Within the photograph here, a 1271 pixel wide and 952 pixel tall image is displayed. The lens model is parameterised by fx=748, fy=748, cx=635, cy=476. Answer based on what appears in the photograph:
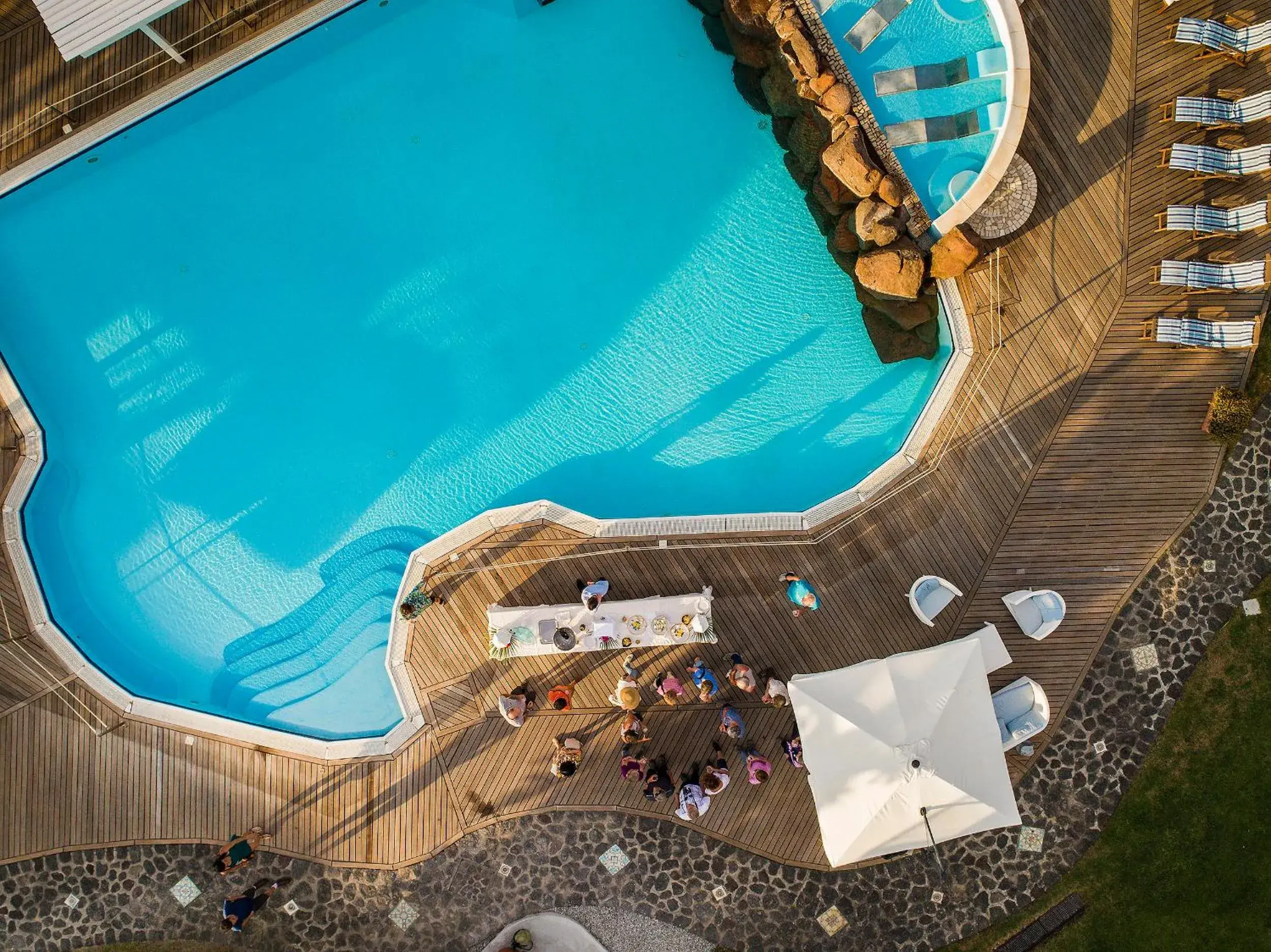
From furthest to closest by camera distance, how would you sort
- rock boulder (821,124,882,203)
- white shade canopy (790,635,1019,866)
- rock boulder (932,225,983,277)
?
1. rock boulder (932,225,983,277)
2. rock boulder (821,124,882,203)
3. white shade canopy (790,635,1019,866)

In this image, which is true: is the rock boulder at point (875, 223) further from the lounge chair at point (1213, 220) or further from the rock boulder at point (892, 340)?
the lounge chair at point (1213, 220)

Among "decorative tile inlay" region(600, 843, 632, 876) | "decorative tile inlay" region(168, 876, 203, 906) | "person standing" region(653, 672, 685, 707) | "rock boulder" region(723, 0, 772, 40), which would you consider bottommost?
"decorative tile inlay" region(600, 843, 632, 876)

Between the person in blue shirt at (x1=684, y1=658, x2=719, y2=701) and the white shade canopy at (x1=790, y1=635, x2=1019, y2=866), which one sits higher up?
the person in blue shirt at (x1=684, y1=658, x2=719, y2=701)

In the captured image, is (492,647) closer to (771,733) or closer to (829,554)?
(771,733)

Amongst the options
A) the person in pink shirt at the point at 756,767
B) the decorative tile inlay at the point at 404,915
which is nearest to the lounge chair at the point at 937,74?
the person in pink shirt at the point at 756,767

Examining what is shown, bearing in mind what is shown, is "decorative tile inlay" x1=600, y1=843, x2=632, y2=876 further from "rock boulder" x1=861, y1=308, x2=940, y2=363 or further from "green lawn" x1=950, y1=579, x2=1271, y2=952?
"rock boulder" x1=861, y1=308, x2=940, y2=363

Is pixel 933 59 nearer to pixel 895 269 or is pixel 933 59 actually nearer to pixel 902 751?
pixel 895 269

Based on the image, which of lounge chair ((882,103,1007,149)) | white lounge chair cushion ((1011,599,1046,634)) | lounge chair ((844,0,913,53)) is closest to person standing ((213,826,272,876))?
white lounge chair cushion ((1011,599,1046,634))
